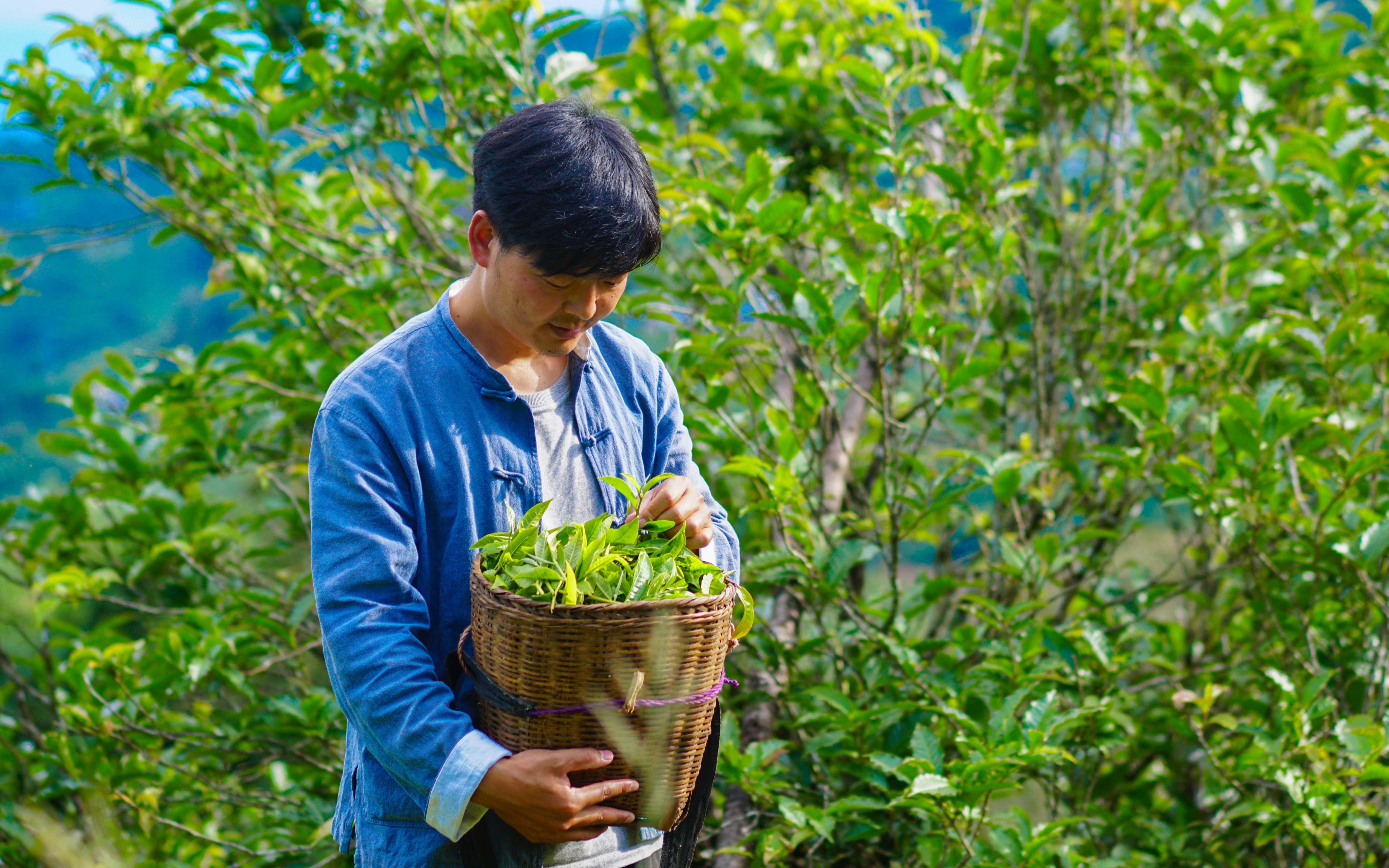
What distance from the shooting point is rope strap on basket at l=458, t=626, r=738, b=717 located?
1.07 metres

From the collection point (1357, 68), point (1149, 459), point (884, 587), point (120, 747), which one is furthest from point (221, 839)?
point (1357, 68)

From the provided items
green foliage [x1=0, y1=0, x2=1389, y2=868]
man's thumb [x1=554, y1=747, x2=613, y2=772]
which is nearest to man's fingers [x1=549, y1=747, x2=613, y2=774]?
man's thumb [x1=554, y1=747, x2=613, y2=772]

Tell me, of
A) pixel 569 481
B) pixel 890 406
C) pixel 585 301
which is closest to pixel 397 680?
pixel 569 481

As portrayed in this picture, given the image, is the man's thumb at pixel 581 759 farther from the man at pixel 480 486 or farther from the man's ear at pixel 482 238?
the man's ear at pixel 482 238

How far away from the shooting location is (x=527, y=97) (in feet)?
7.73

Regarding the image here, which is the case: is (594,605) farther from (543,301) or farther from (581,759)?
(543,301)

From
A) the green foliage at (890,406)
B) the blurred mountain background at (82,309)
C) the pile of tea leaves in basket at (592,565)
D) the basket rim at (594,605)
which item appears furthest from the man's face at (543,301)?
the blurred mountain background at (82,309)

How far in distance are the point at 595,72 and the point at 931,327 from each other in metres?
0.96

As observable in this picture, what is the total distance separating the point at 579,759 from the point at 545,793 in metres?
0.04

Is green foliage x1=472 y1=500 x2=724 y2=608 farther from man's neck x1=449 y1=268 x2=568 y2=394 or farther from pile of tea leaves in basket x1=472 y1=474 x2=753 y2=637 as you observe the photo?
man's neck x1=449 y1=268 x2=568 y2=394

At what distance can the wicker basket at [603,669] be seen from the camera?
40.8 inches

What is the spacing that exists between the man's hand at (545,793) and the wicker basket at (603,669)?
0.06 ft

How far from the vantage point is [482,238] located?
125 centimetres

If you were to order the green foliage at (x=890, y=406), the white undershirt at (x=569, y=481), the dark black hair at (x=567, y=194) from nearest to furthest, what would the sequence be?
1. the dark black hair at (x=567, y=194)
2. the white undershirt at (x=569, y=481)
3. the green foliage at (x=890, y=406)
